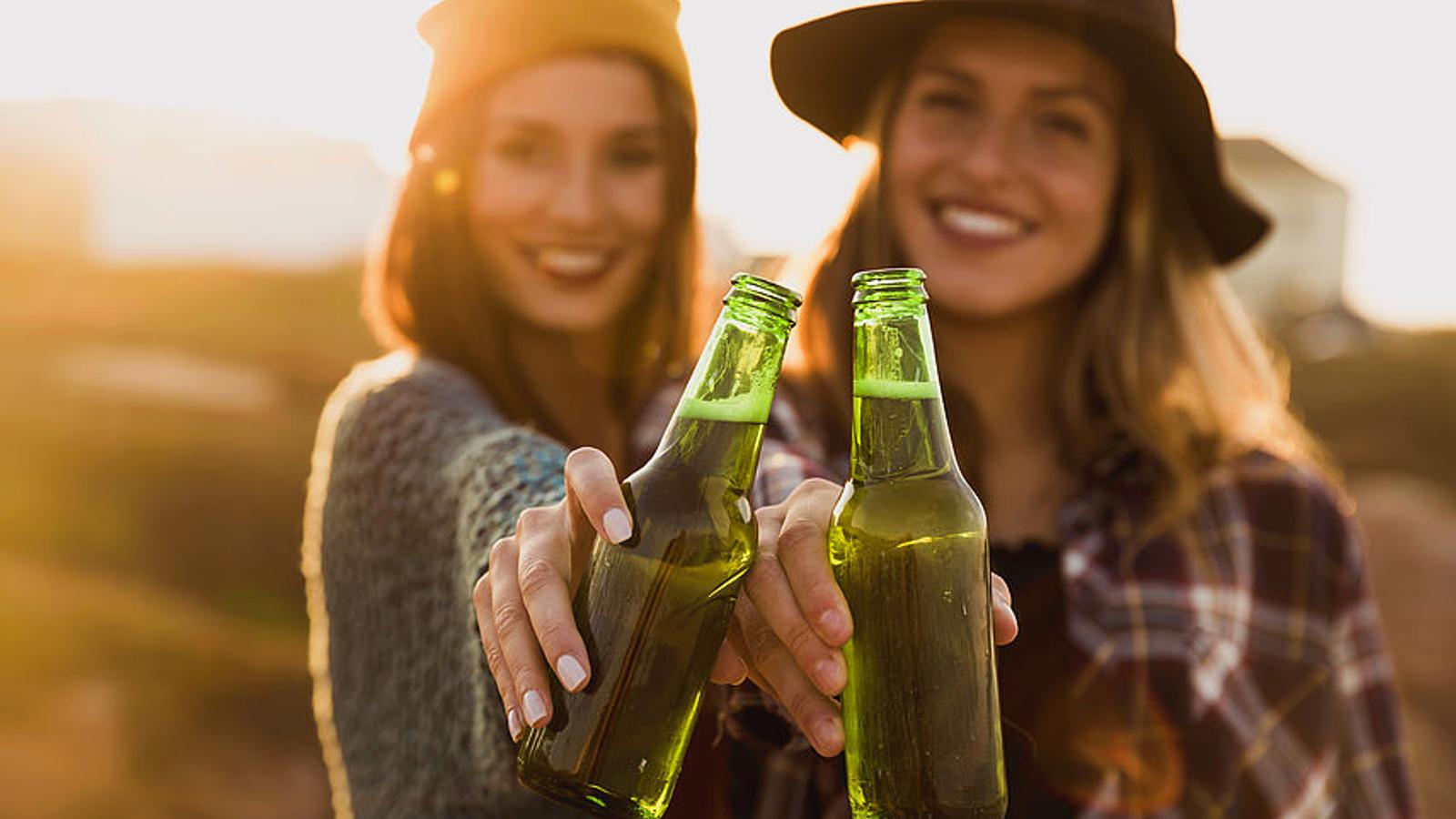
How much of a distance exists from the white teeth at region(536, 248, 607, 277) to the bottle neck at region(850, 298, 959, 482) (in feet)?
5.69

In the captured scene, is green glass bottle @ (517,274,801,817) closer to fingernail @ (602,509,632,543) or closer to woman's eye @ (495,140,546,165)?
fingernail @ (602,509,632,543)

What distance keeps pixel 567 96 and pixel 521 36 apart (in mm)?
Answer: 167

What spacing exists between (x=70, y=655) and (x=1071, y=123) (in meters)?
8.22

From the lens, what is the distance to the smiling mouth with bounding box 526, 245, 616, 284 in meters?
2.92

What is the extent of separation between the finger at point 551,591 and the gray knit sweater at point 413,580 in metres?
0.34

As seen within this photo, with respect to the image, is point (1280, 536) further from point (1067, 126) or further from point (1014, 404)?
point (1067, 126)

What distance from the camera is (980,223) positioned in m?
2.67

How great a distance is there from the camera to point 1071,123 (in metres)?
2.74

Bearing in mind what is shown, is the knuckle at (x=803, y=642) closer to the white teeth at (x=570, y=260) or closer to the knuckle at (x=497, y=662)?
the knuckle at (x=497, y=662)

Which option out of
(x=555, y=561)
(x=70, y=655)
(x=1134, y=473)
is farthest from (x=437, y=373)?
(x=70, y=655)

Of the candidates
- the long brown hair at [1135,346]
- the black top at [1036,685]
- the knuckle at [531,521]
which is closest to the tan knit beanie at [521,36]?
the long brown hair at [1135,346]

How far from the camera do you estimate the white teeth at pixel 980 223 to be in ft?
8.75

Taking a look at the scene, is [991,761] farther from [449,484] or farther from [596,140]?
[596,140]

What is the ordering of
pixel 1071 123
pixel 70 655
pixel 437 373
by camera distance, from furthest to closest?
pixel 70 655, pixel 1071 123, pixel 437 373
